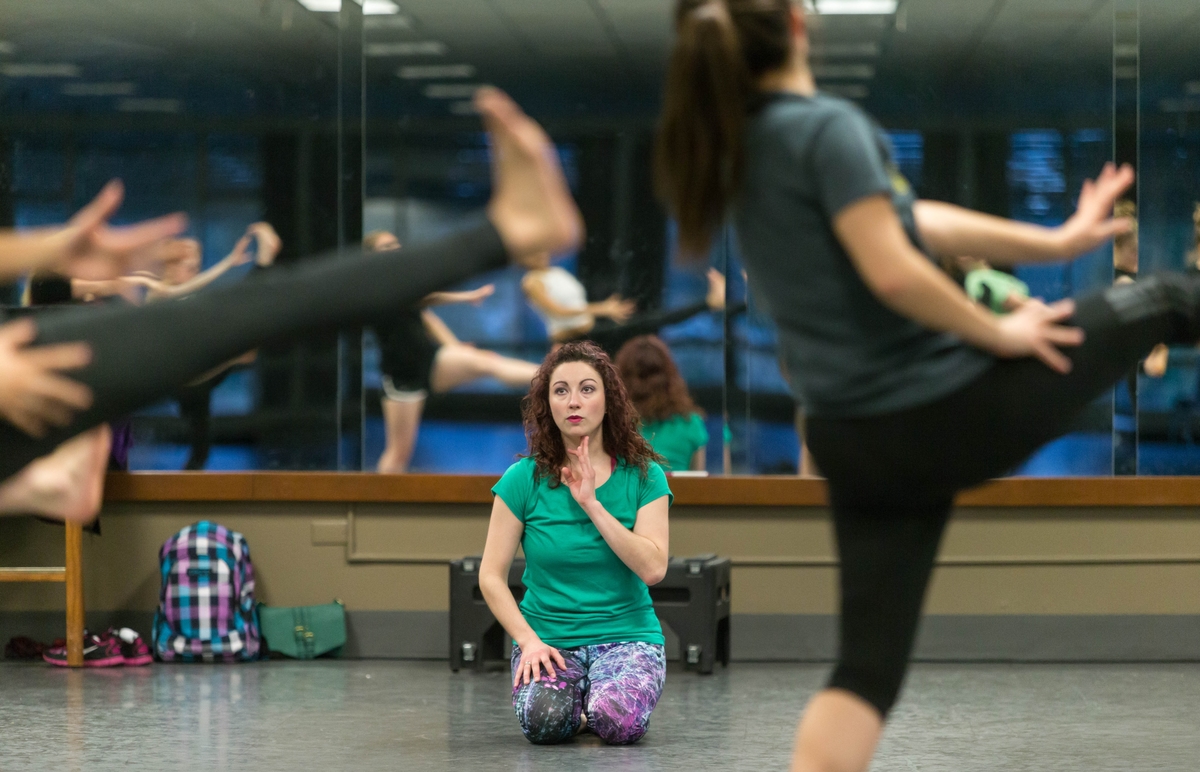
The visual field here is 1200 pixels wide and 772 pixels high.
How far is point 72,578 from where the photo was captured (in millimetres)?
5867

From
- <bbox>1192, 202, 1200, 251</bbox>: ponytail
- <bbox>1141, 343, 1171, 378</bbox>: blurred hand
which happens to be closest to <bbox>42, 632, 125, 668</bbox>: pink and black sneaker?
<bbox>1141, 343, 1171, 378</bbox>: blurred hand

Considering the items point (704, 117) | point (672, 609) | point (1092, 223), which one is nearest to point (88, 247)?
point (704, 117)

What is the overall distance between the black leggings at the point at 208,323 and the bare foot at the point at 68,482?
225 mm

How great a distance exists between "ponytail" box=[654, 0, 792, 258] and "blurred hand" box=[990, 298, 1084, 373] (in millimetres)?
436

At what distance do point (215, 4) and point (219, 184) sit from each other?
878mm

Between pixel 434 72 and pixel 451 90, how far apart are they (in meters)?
0.12

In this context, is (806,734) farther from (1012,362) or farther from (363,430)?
(363,430)

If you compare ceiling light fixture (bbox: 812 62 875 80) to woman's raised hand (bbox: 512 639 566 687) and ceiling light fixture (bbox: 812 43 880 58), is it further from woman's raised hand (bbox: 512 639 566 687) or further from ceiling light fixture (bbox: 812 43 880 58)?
woman's raised hand (bbox: 512 639 566 687)

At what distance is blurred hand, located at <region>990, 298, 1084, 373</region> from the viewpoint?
6.47 feet

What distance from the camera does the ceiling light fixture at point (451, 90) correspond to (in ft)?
22.6

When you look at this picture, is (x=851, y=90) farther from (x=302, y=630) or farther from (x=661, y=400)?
(x=302, y=630)

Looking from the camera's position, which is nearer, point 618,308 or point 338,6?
point 338,6

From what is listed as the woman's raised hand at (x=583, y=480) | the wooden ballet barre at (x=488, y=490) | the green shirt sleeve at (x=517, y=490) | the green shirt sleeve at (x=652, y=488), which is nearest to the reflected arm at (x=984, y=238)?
the woman's raised hand at (x=583, y=480)

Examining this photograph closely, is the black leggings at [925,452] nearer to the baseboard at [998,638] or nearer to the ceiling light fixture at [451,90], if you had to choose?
the baseboard at [998,638]
